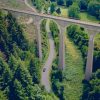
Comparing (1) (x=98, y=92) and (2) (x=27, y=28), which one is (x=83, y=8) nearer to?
(2) (x=27, y=28)

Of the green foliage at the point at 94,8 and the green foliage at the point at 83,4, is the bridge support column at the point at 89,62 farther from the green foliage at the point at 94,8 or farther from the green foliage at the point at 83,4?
the green foliage at the point at 83,4

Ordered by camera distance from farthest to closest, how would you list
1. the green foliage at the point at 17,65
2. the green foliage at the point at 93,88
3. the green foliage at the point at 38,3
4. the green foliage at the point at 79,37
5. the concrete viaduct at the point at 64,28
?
1. the green foliage at the point at 38,3
2. the green foliage at the point at 79,37
3. the green foliage at the point at 93,88
4. the green foliage at the point at 17,65
5. the concrete viaduct at the point at 64,28

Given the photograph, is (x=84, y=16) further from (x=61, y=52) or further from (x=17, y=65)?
(x=17, y=65)

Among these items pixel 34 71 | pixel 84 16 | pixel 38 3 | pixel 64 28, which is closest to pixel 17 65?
pixel 34 71

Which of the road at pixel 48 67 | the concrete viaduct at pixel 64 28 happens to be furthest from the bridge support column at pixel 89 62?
the road at pixel 48 67

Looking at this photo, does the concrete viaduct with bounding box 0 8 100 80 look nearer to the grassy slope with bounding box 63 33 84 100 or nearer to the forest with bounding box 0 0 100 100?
the forest with bounding box 0 0 100 100

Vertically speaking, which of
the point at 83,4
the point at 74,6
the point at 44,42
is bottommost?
the point at 44,42

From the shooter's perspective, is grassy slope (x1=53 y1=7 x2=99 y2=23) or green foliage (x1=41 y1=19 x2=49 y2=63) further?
grassy slope (x1=53 y1=7 x2=99 y2=23)

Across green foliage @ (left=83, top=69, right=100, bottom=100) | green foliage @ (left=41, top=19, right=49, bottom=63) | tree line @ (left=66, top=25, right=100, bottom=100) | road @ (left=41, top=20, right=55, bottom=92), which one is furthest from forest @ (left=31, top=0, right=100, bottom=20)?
green foliage @ (left=83, top=69, right=100, bottom=100)

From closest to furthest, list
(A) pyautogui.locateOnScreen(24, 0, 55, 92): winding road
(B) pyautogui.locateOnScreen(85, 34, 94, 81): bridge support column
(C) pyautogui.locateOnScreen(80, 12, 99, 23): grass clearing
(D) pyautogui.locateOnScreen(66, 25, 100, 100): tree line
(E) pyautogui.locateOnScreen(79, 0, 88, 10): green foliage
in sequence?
(D) pyautogui.locateOnScreen(66, 25, 100, 100): tree line < (B) pyautogui.locateOnScreen(85, 34, 94, 81): bridge support column < (A) pyautogui.locateOnScreen(24, 0, 55, 92): winding road < (C) pyautogui.locateOnScreen(80, 12, 99, 23): grass clearing < (E) pyautogui.locateOnScreen(79, 0, 88, 10): green foliage
